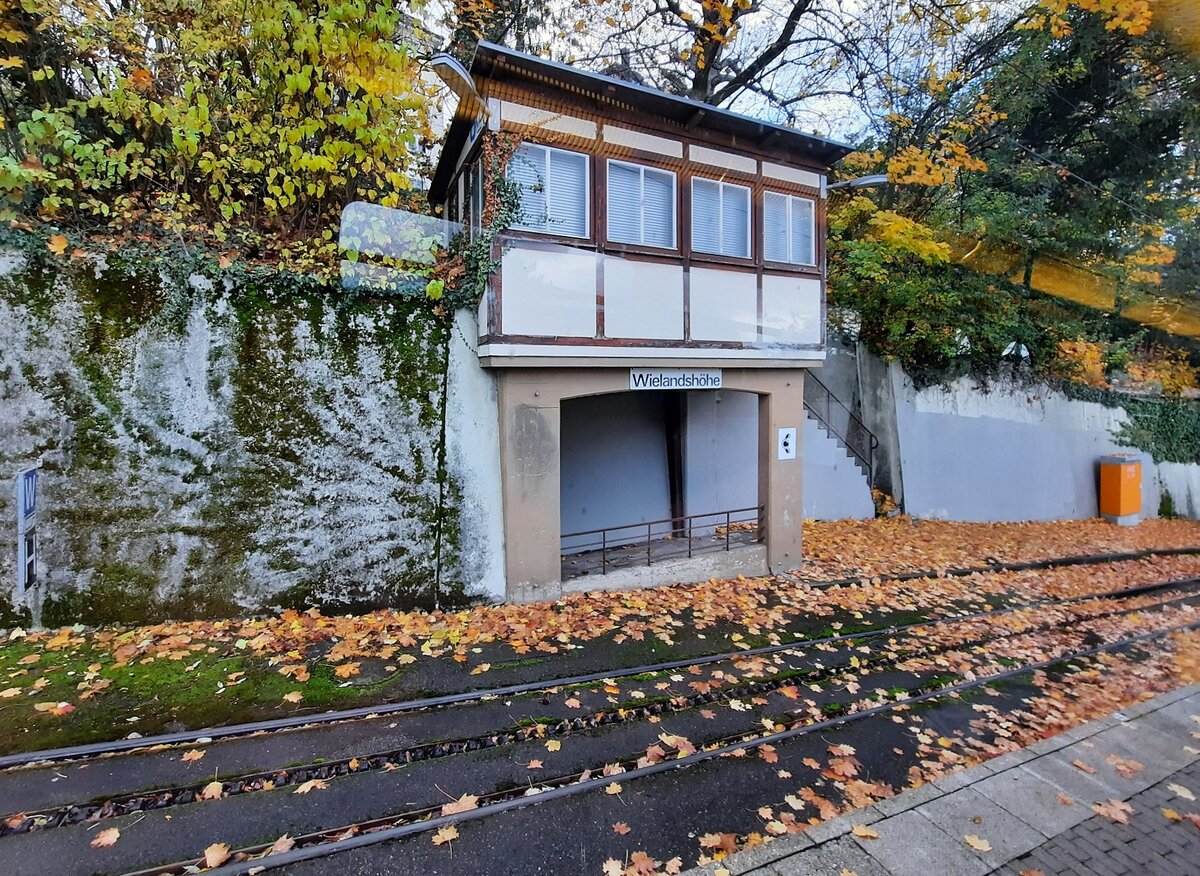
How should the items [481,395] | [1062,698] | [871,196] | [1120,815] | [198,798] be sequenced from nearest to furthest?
[198,798], [1120,815], [1062,698], [481,395], [871,196]

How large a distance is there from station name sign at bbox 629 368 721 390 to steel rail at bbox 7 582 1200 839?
3.73 meters

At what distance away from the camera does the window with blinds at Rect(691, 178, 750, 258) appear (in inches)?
299

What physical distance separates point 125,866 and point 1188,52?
17.8 meters

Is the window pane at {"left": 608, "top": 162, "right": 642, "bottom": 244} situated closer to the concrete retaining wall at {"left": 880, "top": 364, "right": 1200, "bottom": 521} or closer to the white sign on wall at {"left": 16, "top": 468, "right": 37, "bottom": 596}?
the white sign on wall at {"left": 16, "top": 468, "right": 37, "bottom": 596}

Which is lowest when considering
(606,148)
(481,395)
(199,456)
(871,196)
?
(199,456)

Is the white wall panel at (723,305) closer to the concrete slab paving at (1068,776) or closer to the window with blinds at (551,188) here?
the window with blinds at (551,188)

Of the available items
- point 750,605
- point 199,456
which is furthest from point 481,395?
point 750,605

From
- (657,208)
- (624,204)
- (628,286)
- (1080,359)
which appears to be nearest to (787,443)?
(628,286)

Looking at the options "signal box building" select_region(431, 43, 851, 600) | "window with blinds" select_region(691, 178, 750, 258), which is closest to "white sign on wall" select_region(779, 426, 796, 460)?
"signal box building" select_region(431, 43, 851, 600)

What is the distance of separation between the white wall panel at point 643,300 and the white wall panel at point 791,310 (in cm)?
152

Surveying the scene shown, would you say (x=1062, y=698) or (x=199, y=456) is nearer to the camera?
(x=1062, y=698)

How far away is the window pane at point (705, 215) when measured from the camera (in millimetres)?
7559

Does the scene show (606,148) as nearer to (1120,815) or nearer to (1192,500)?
(1120,815)

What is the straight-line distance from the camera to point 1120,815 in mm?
3662
